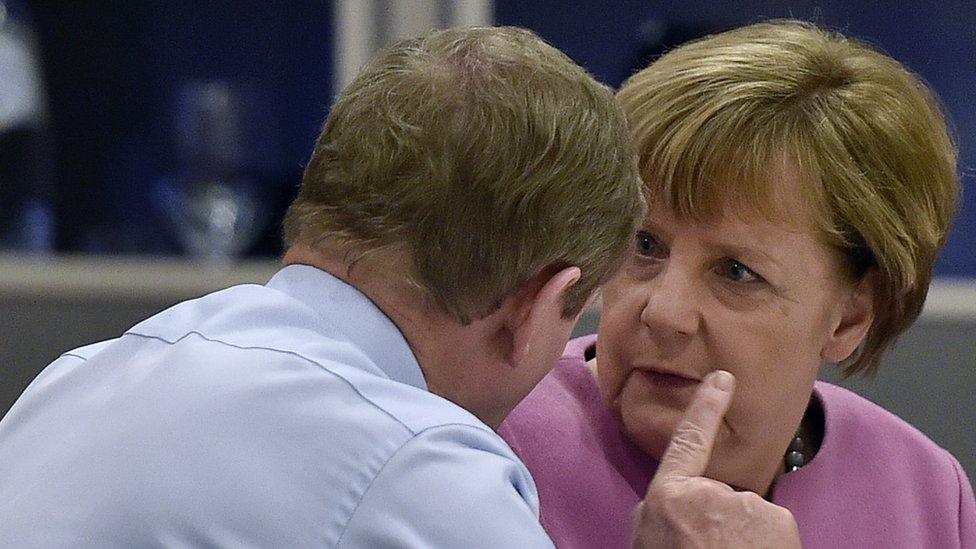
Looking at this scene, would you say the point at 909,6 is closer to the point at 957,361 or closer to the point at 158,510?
the point at 957,361

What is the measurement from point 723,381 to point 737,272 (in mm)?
120

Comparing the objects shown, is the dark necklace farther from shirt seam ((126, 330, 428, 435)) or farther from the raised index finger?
shirt seam ((126, 330, 428, 435))

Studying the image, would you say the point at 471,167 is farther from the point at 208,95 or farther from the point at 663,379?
the point at 208,95

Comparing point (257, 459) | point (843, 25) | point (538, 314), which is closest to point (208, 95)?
point (843, 25)

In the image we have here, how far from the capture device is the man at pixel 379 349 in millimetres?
877

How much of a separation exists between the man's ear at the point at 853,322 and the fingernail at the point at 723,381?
167mm

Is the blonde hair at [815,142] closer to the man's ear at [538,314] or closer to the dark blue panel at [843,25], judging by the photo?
the man's ear at [538,314]

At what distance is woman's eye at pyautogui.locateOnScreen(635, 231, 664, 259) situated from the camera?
1346 millimetres

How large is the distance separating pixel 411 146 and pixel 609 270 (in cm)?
21

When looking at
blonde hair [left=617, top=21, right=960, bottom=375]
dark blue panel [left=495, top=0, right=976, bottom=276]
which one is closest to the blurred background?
dark blue panel [left=495, top=0, right=976, bottom=276]

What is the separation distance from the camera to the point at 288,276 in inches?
40.4

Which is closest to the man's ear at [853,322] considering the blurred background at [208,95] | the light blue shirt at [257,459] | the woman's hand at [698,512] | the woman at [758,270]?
the woman at [758,270]

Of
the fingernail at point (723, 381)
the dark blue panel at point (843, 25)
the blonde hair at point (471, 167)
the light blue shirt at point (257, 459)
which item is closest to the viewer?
the light blue shirt at point (257, 459)

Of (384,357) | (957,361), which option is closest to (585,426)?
(384,357)
